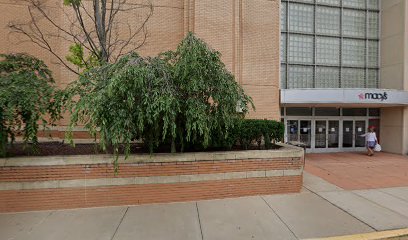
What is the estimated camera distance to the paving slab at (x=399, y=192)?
5969 mm

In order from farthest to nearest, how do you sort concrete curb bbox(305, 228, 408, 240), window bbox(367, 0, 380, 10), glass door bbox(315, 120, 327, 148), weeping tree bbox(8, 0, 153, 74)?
window bbox(367, 0, 380, 10) < glass door bbox(315, 120, 327, 148) < weeping tree bbox(8, 0, 153, 74) < concrete curb bbox(305, 228, 408, 240)

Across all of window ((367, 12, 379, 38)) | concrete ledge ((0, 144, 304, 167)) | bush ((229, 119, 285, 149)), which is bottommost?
concrete ledge ((0, 144, 304, 167))

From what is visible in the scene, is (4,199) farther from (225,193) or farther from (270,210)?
(270,210)

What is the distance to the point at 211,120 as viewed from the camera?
5.47 metres

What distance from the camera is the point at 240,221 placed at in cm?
459

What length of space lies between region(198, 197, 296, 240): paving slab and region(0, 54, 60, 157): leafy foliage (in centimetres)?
401

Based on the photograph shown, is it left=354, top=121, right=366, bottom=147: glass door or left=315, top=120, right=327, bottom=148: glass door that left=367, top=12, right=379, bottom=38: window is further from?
left=315, top=120, right=327, bottom=148: glass door

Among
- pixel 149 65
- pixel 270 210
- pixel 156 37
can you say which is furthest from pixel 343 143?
pixel 149 65

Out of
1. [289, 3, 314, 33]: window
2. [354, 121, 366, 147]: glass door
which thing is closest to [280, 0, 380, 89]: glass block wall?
[289, 3, 314, 33]: window

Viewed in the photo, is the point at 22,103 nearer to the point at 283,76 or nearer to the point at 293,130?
the point at 283,76

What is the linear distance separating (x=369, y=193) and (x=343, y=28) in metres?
10.9

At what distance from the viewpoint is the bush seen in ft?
21.2

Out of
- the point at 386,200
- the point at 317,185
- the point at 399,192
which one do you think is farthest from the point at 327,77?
the point at 386,200

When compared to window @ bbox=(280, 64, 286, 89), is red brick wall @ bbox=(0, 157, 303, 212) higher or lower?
lower
